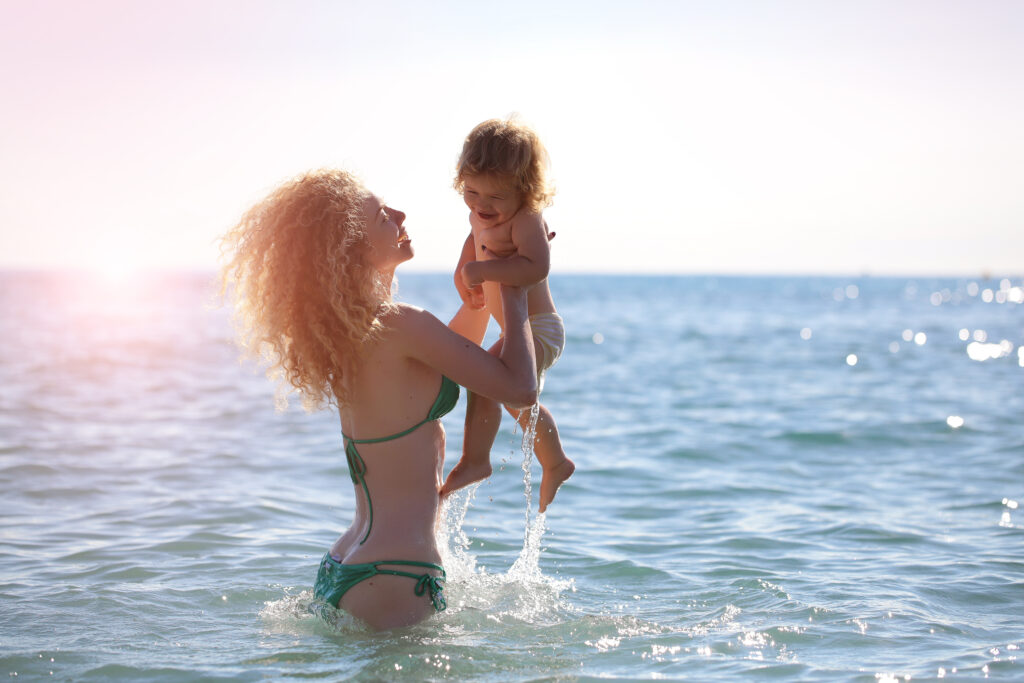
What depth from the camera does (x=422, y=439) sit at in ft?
12.0

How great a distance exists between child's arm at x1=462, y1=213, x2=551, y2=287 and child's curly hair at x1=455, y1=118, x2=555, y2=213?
7 centimetres

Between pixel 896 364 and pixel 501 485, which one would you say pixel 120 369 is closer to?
pixel 501 485

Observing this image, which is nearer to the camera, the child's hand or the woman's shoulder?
the woman's shoulder

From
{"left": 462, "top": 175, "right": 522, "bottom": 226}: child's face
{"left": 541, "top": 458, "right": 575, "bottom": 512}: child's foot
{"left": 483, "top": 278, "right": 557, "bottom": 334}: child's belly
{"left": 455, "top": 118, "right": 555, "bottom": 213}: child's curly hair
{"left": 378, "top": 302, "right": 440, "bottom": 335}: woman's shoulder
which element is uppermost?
{"left": 455, "top": 118, "right": 555, "bottom": 213}: child's curly hair

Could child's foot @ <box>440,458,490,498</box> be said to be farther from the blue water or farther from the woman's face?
the woman's face

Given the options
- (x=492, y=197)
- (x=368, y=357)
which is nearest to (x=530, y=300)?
(x=492, y=197)

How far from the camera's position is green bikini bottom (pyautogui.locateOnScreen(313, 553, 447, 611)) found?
3.66 m

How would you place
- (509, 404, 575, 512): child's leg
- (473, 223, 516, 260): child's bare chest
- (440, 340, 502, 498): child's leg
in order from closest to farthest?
(473, 223, 516, 260): child's bare chest
(440, 340, 502, 498): child's leg
(509, 404, 575, 512): child's leg

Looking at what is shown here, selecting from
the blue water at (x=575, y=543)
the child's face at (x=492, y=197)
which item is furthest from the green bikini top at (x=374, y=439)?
the child's face at (x=492, y=197)

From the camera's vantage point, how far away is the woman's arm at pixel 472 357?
11.4 ft

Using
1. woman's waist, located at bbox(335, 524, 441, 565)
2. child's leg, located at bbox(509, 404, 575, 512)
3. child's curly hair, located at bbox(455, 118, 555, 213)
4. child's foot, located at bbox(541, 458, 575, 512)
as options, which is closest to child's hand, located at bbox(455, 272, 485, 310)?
child's curly hair, located at bbox(455, 118, 555, 213)

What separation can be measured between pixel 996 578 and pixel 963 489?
284 cm

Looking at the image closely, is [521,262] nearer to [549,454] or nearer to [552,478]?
[549,454]

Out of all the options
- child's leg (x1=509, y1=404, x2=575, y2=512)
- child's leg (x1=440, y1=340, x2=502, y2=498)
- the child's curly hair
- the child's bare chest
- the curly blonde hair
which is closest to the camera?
the curly blonde hair
